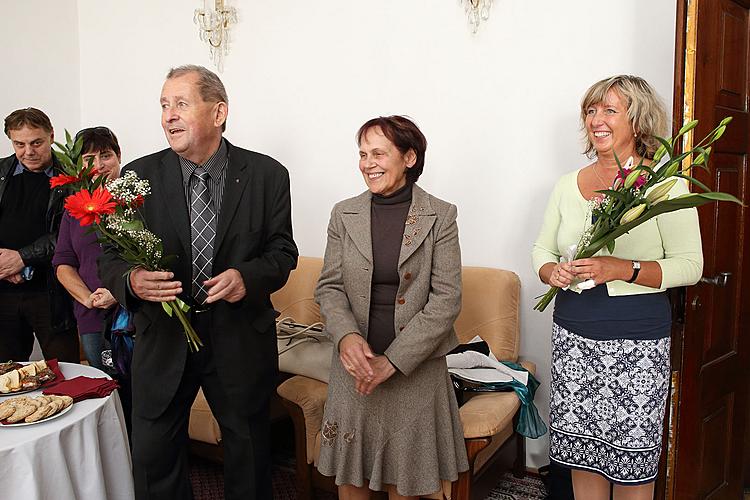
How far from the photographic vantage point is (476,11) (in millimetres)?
3369

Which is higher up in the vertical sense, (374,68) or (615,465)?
(374,68)

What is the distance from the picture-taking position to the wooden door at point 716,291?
2365mm

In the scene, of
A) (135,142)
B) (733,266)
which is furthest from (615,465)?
(135,142)

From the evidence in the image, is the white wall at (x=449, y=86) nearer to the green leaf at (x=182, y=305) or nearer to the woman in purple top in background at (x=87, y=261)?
the woman in purple top in background at (x=87, y=261)

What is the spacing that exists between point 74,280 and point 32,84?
2.15 m

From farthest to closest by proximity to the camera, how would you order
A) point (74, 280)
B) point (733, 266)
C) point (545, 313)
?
point (545, 313) < point (74, 280) < point (733, 266)

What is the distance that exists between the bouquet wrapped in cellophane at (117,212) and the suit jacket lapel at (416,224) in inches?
27.5

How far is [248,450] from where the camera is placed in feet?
7.50

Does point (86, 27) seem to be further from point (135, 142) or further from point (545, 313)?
point (545, 313)

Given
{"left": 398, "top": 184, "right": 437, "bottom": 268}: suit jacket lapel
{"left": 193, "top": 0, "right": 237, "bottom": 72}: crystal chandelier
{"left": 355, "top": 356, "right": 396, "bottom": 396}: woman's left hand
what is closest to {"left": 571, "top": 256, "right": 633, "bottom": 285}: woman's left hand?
{"left": 398, "top": 184, "right": 437, "bottom": 268}: suit jacket lapel

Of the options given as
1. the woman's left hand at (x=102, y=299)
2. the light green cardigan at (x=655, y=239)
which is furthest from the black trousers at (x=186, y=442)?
the light green cardigan at (x=655, y=239)

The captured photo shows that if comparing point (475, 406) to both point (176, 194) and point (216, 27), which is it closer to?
point (176, 194)

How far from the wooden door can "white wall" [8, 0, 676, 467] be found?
1.59 ft

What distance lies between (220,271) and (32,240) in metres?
1.55
